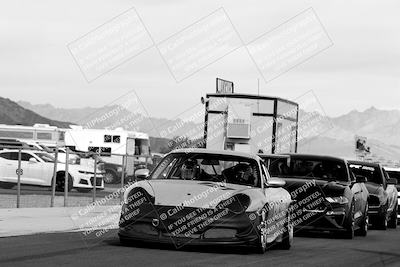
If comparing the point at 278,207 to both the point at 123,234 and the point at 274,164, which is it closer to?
the point at 123,234

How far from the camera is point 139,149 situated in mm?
49938

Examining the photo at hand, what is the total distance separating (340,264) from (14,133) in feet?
131

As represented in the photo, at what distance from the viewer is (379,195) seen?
24.2 meters

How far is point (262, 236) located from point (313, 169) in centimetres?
651

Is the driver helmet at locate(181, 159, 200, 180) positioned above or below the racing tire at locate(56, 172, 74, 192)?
above

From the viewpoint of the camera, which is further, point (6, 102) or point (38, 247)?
point (6, 102)

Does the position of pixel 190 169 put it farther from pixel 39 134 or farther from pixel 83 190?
pixel 39 134

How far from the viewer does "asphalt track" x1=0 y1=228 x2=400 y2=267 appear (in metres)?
11.8

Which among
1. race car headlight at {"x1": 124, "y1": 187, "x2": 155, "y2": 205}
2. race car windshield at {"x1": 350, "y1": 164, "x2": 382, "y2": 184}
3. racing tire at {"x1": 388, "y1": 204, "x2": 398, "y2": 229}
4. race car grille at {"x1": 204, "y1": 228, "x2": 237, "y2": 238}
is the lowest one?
racing tire at {"x1": 388, "y1": 204, "x2": 398, "y2": 229}

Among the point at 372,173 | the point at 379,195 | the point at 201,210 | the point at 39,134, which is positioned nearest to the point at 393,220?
the point at 372,173

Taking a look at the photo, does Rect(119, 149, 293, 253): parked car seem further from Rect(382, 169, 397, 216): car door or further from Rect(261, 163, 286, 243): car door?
Rect(382, 169, 397, 216): car door

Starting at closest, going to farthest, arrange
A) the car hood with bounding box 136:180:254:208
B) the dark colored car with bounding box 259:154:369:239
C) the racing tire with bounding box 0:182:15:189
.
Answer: the car hood with bounding box 136:180:254:208
the dark colored car with bounding box 259:154:369:239
the racing tire with bounding box 0:182:15:189

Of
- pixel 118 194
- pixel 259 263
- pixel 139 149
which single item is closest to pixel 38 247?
pixel 259 263

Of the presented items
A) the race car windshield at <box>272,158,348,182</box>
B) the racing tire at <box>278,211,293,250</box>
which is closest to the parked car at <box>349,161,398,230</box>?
the race car windshield at <box>272,158,348,182</box>
